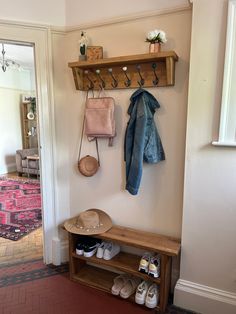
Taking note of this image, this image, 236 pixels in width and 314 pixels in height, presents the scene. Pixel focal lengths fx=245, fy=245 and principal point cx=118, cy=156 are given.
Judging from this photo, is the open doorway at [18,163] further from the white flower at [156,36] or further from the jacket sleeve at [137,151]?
the white flower at [156,36]

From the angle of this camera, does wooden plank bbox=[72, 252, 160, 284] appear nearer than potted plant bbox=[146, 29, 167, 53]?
No

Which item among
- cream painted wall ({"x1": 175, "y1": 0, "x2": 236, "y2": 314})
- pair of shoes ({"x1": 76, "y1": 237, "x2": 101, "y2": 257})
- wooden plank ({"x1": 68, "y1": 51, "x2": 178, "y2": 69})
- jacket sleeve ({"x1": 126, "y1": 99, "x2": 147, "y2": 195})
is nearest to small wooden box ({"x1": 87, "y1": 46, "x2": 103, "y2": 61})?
wooden plank ({"x1": 68, "y1": 51, "x2": 178, "y2": 69})

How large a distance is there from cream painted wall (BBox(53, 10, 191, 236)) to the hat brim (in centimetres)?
6

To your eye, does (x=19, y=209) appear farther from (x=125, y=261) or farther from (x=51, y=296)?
(x=125, y=261)

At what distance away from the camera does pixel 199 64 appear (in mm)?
1558

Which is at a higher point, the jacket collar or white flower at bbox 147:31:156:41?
white flower at bbox 147:31:156:41

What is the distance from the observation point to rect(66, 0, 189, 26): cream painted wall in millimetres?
1750

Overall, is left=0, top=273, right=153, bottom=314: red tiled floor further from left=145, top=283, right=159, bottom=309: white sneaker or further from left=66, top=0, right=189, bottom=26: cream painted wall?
left=66, top=0, right=189, bottom=26: cream painted wall

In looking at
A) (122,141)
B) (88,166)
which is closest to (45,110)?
(88,166)

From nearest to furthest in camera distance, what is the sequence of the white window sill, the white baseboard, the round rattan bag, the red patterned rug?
the white window sill < the round rattan bag < the white baseboard < the red patterned rug

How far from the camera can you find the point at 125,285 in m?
1.95

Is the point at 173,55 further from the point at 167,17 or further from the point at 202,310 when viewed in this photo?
the point at 202,310

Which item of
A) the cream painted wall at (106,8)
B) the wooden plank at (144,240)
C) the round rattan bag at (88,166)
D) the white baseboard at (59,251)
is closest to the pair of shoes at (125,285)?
the wooden plank at (144,240)

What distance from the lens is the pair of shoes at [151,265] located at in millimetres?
1762
